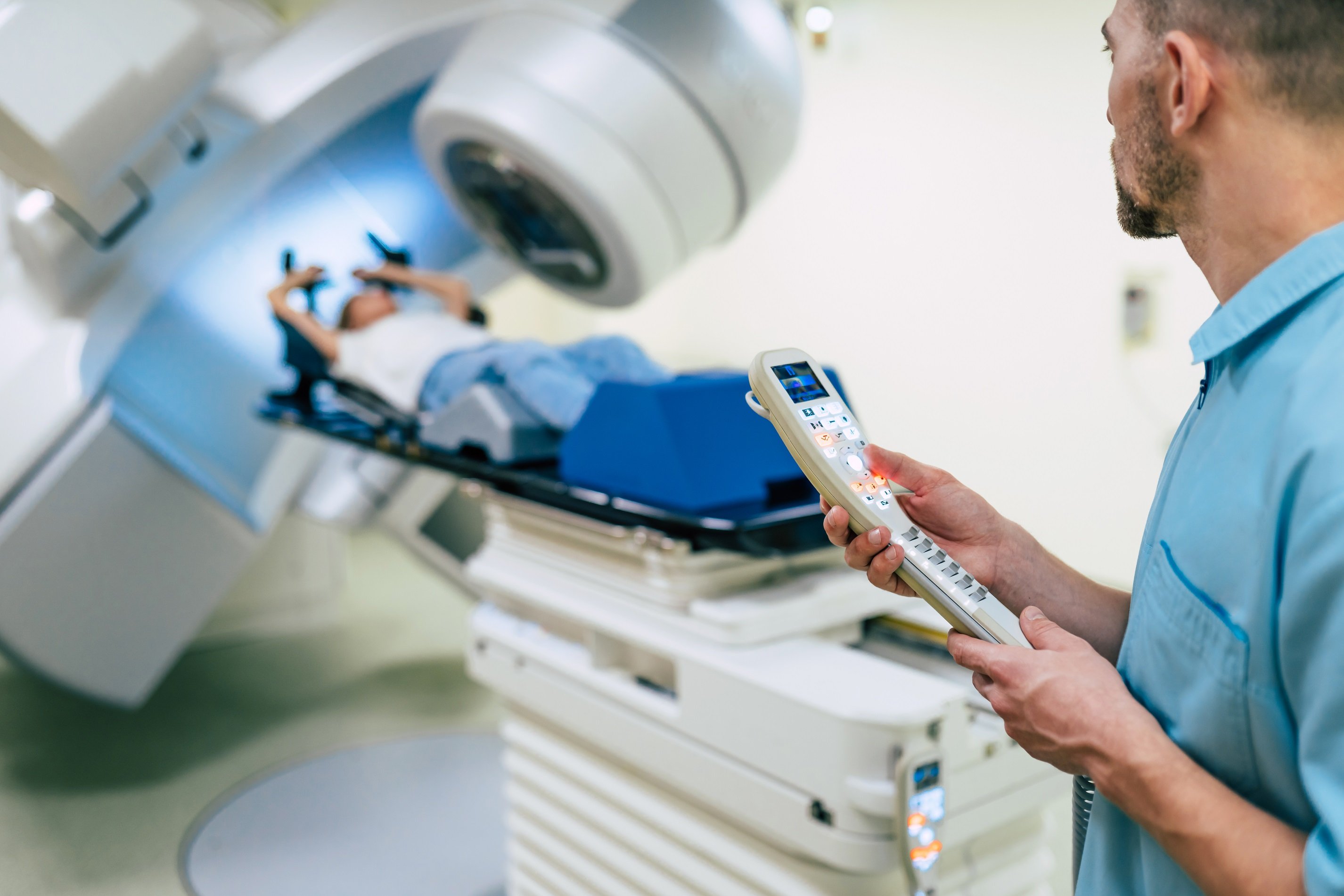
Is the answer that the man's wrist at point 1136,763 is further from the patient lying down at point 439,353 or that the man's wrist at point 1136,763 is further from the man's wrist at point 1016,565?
the patient lying down at point 439,353

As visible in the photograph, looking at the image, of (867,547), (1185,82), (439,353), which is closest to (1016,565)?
(867,547)

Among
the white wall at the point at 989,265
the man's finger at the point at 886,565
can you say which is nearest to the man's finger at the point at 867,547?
the man's finger at the point at 886,565

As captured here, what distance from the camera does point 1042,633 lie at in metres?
0.64

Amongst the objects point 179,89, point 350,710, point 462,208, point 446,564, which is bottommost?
point 350,710

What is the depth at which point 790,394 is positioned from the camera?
0.82 metres

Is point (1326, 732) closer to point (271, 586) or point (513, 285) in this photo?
point (271, 586)

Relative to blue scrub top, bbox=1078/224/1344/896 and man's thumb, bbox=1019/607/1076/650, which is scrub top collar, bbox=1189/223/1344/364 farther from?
man's thumb, bbox=1019/607/1076/650

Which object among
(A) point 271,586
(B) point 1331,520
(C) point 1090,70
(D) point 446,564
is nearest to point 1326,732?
(B) point 1331,520

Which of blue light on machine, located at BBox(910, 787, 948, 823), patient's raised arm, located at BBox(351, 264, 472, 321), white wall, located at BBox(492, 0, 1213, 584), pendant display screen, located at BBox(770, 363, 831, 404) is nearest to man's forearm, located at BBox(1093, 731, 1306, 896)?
pendant display screen, located at BBox(770, 363, 831, 404)

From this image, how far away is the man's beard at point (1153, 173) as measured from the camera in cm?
58

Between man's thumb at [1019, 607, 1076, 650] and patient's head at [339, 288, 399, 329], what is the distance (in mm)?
2127

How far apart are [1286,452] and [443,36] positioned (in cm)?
226

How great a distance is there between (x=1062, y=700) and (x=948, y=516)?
0.88 ft

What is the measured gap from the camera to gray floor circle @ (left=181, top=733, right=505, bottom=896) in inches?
77.7
